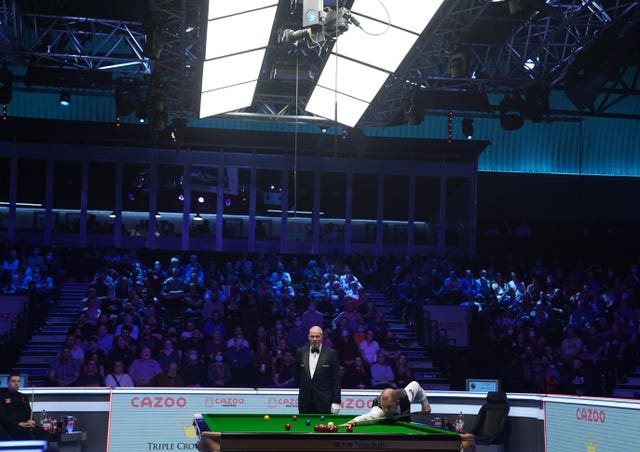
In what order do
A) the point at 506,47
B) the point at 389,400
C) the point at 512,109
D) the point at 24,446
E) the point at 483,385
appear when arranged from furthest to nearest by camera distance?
the point at 512,109 < the point at 506,47 < the point at 483,385 < the point at 389,400 < the point at 24,446

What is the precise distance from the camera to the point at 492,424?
41.9ft

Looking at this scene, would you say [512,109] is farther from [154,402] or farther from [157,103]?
[154,402]

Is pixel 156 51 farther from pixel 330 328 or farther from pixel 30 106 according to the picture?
pixel 30 106

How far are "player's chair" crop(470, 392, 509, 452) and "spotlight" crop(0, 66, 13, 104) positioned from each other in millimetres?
12043

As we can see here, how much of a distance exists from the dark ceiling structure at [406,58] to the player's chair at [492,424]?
5.44 meters

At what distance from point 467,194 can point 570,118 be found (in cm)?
394

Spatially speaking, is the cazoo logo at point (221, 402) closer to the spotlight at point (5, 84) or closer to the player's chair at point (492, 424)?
the player's chair at point (492, 424)

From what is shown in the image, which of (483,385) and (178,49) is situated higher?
(178,49)

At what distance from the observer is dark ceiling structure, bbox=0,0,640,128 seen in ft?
46.6

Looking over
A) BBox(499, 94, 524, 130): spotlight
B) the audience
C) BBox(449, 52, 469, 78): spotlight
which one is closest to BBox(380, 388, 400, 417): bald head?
the audience

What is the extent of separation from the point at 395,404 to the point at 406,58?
327 inches

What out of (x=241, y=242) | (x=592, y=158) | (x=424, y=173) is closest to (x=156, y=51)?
(x=241, y=242)

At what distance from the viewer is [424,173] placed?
2731cm

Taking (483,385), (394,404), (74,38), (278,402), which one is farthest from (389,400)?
(74,38)
